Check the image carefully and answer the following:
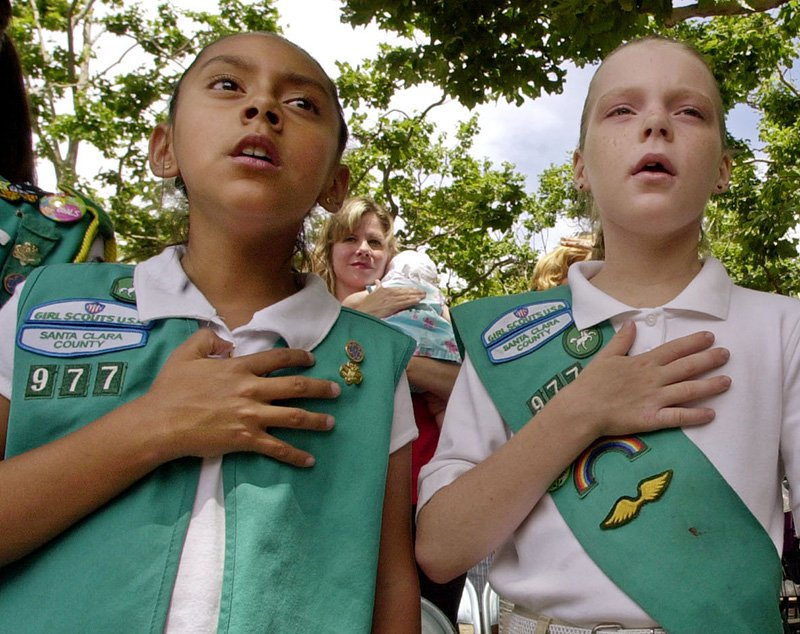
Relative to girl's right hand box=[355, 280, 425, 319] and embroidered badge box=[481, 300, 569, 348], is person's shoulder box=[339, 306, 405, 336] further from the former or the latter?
girl's right hand box=[355, 280, 425, 319]

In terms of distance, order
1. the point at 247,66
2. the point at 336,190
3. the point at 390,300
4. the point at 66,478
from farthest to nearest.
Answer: the point at 390,300 < the point at 336,190 < the point at 247,66 < the point at 66,478

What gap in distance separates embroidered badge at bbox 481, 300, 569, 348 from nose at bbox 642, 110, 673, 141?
372mm

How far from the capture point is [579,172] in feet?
5.32

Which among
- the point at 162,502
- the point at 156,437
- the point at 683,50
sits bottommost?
the point at 162,502

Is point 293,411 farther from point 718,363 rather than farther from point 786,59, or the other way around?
point 786,59

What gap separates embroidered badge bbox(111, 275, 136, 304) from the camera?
1.31 metres

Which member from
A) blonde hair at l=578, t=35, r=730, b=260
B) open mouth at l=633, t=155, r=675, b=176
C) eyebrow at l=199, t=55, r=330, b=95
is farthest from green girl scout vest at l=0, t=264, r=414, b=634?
blonde hair at l=578, t=35, r=730, b=260

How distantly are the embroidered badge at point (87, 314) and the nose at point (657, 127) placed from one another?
993 millimetres

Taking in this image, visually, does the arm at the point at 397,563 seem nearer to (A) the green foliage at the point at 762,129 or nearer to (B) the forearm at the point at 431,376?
(B) the forearm at the point at 431,376

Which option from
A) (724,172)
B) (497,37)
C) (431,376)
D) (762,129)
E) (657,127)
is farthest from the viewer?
(762,129)

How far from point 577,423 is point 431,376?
3.76ft

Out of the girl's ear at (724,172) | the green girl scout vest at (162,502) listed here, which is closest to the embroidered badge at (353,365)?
the green girl scout vest at (162,502)

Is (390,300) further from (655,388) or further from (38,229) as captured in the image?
(655,388)

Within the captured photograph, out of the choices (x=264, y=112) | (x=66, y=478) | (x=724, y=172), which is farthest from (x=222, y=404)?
(x=724, y=172)
